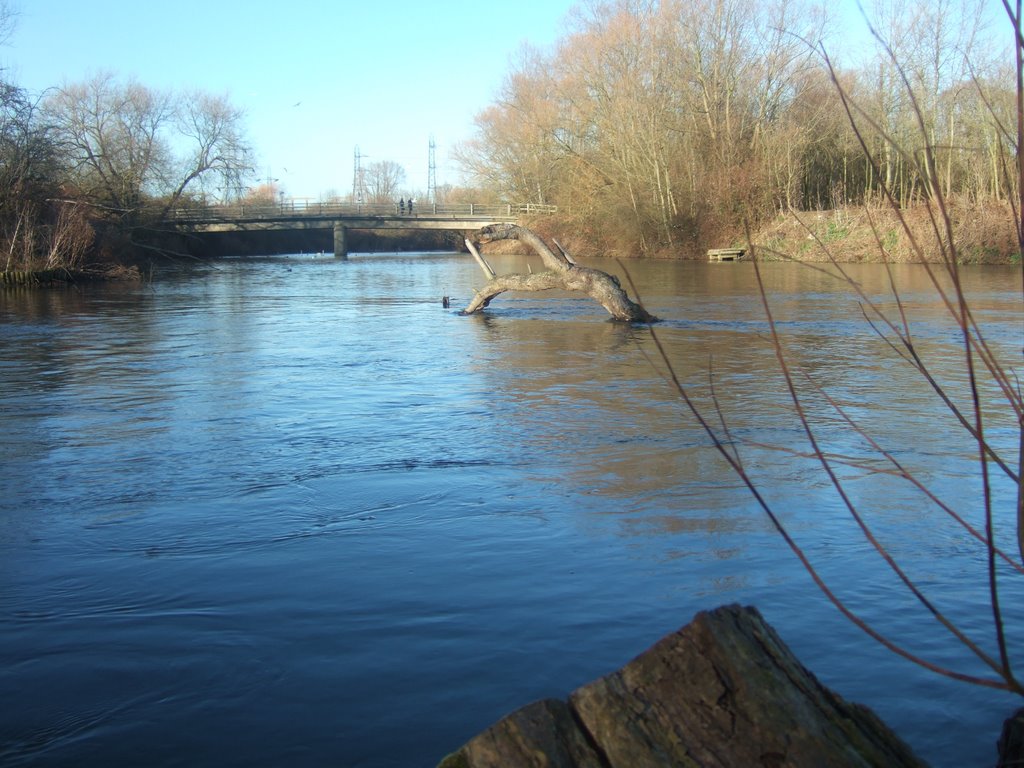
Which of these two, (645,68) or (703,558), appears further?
(645,68)

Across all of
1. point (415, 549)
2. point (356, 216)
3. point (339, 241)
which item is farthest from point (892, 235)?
point (339, 241)

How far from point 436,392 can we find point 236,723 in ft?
26.2

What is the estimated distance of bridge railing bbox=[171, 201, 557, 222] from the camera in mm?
62850

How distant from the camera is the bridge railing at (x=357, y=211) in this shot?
206ft

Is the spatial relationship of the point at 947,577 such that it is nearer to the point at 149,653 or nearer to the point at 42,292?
the point at 149,653

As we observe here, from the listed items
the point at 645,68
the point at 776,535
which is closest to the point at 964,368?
the point at 776,535

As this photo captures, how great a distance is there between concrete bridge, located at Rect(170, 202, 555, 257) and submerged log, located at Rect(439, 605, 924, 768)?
209 ft

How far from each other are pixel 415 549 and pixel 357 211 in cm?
6909

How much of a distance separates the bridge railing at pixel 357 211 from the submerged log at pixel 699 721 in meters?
62.3

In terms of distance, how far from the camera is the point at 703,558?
18.8 feet

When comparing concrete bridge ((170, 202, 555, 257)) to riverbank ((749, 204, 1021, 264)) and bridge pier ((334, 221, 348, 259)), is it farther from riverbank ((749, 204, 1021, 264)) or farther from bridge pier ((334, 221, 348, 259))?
riverbank ((749, 204, 1021, 264))

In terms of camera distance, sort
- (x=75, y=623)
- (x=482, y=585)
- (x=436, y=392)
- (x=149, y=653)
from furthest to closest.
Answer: (x=436, y=392) < (x=482, y=585) < (x=75, y=623) < (x=149, y=653)

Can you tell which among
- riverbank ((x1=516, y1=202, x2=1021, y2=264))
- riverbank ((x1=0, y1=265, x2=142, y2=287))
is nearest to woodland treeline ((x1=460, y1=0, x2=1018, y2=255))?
riverbank ((x1=516, y1=202, x2=1021, y2=264))

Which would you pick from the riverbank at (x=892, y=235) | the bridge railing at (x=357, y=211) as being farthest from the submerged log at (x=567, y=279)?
the bridge railing at (x=357, y=211)
